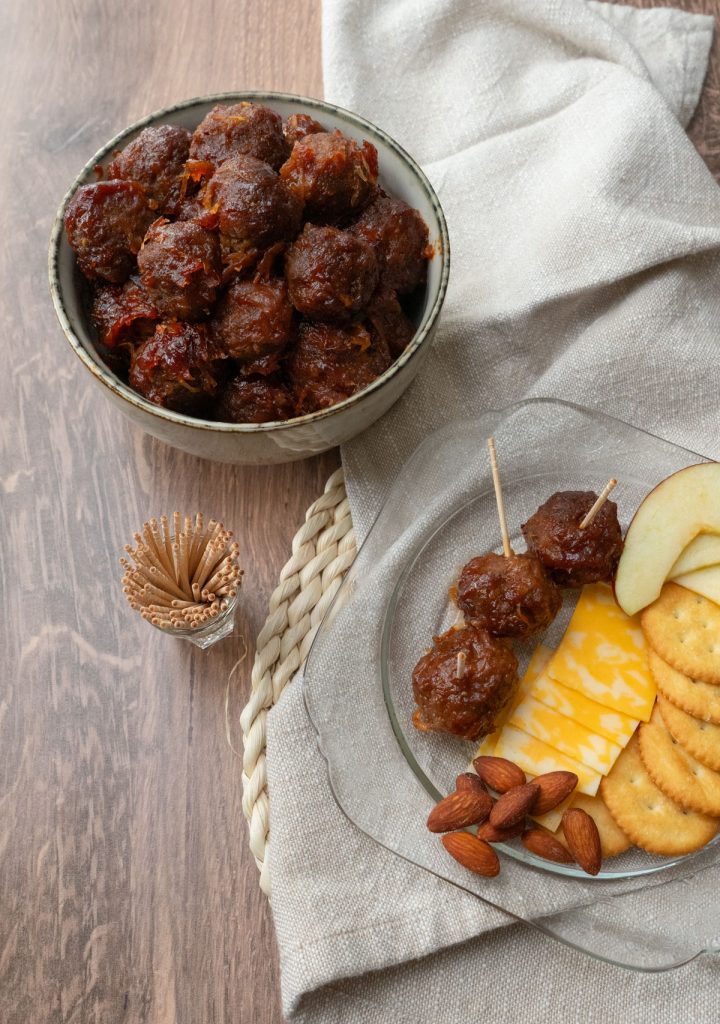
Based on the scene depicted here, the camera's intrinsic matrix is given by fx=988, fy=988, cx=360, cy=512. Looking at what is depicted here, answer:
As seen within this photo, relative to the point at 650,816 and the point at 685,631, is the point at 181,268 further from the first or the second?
the point at 650,816

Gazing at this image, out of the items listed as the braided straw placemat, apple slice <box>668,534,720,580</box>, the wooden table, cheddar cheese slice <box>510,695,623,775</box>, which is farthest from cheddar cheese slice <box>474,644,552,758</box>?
the wooden table

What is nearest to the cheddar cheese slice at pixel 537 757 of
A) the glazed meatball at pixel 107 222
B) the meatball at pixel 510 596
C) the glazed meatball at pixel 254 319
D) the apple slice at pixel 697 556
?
the meatball at pixel 510 596

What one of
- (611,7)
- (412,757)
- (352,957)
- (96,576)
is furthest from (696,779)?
(611,7)

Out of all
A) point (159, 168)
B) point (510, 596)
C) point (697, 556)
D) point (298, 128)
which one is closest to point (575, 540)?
point (510, 596)

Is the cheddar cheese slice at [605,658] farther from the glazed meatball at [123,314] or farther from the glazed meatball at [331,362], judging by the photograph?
the glazed meatball at [123,314]

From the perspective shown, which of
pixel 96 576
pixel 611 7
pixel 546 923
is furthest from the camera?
pixel 611 7

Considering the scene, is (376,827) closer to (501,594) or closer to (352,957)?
(352,957)
